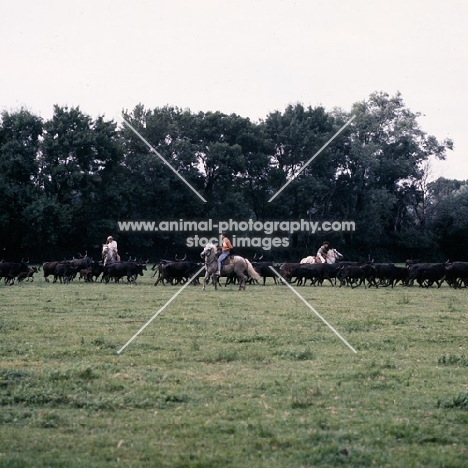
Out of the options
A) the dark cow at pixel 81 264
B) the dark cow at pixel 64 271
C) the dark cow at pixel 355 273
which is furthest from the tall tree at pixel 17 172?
the dark cow at pixel 355 273

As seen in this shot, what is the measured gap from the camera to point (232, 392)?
8820mm

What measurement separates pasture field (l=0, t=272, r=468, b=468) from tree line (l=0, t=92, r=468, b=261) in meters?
39.2

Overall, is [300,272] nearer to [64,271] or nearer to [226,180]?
[64,271]

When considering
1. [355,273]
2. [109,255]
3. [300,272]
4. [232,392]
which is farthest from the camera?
[300,272]

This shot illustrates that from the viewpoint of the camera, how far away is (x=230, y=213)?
60688 millimetres

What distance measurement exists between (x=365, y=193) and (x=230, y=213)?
1416cm

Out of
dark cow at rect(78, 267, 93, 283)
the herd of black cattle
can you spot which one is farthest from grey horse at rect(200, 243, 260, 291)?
dark cow at rect(78, 267, 93, 283)

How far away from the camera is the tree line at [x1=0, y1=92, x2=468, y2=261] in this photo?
54.4 m

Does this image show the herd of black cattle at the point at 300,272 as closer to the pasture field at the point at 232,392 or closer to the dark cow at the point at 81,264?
the dark cow at the point at 81,264

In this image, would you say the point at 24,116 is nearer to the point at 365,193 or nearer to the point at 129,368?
the point at 365,193

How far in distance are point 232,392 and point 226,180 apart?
5379 centimetres

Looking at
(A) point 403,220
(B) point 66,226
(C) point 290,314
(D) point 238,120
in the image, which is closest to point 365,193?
(A) point 403,220

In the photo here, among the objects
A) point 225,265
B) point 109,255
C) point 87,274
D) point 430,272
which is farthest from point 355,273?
point 87,274

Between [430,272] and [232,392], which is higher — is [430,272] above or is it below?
above
